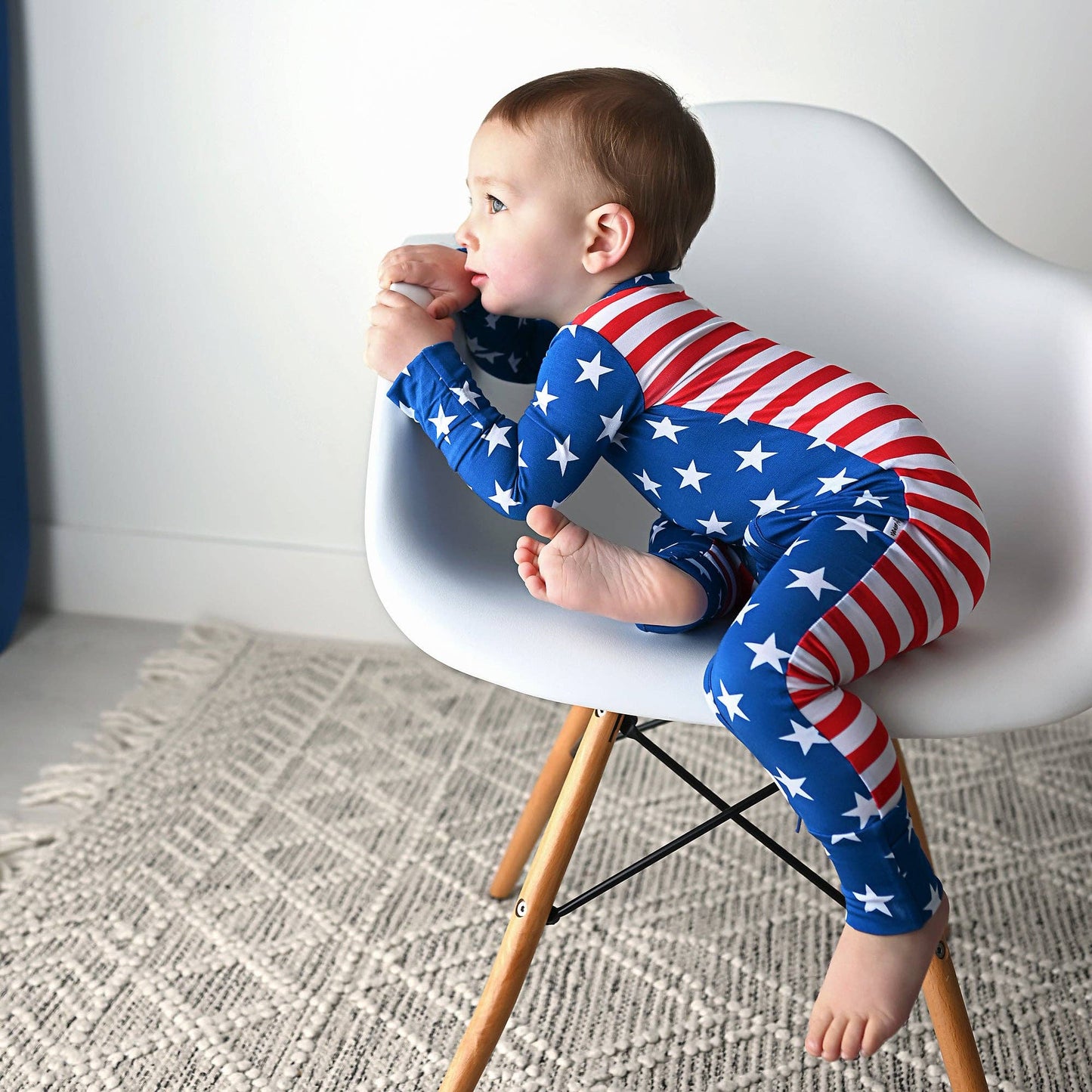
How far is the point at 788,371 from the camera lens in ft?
2.74

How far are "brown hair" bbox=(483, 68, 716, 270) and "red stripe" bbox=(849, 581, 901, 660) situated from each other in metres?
0.31

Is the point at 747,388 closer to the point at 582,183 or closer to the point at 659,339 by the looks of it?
the point at 659,339

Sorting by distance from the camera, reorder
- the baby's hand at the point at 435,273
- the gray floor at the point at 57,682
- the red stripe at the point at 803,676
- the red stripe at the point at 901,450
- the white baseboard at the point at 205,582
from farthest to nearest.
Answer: the white baseboard at the point at 205,582 < the gray floor at the point at 57,682 < the baby's hand at the point at 435,273 < the red stripe at the point at 901,450 < the red stripe at the point at 803,676

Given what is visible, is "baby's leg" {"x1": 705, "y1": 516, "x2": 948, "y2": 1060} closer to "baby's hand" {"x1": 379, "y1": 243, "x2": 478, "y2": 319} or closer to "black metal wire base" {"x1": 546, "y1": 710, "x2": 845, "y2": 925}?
"black metal wire base" {"x1": 546, "y1": 710, "x2": 845, "y2": 925}

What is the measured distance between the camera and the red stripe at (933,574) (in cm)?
74

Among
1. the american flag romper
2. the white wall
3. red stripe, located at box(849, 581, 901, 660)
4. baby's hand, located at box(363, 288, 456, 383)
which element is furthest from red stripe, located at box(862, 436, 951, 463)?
the white wall

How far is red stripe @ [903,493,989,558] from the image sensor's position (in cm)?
76

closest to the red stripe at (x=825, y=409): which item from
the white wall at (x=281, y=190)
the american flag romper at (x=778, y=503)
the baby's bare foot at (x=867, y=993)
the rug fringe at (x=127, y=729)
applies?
the american flag romper at (x=778, y=503)

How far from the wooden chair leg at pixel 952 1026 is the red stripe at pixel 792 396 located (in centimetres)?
25

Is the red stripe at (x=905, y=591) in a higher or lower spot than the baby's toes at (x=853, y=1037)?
higher

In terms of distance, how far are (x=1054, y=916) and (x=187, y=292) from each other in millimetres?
1258

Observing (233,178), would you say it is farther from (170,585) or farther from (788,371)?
(788,371)

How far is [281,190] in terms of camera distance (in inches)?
59.1

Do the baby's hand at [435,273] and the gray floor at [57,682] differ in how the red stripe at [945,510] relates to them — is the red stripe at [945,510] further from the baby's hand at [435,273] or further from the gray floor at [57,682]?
the gray floor at [57,682]
